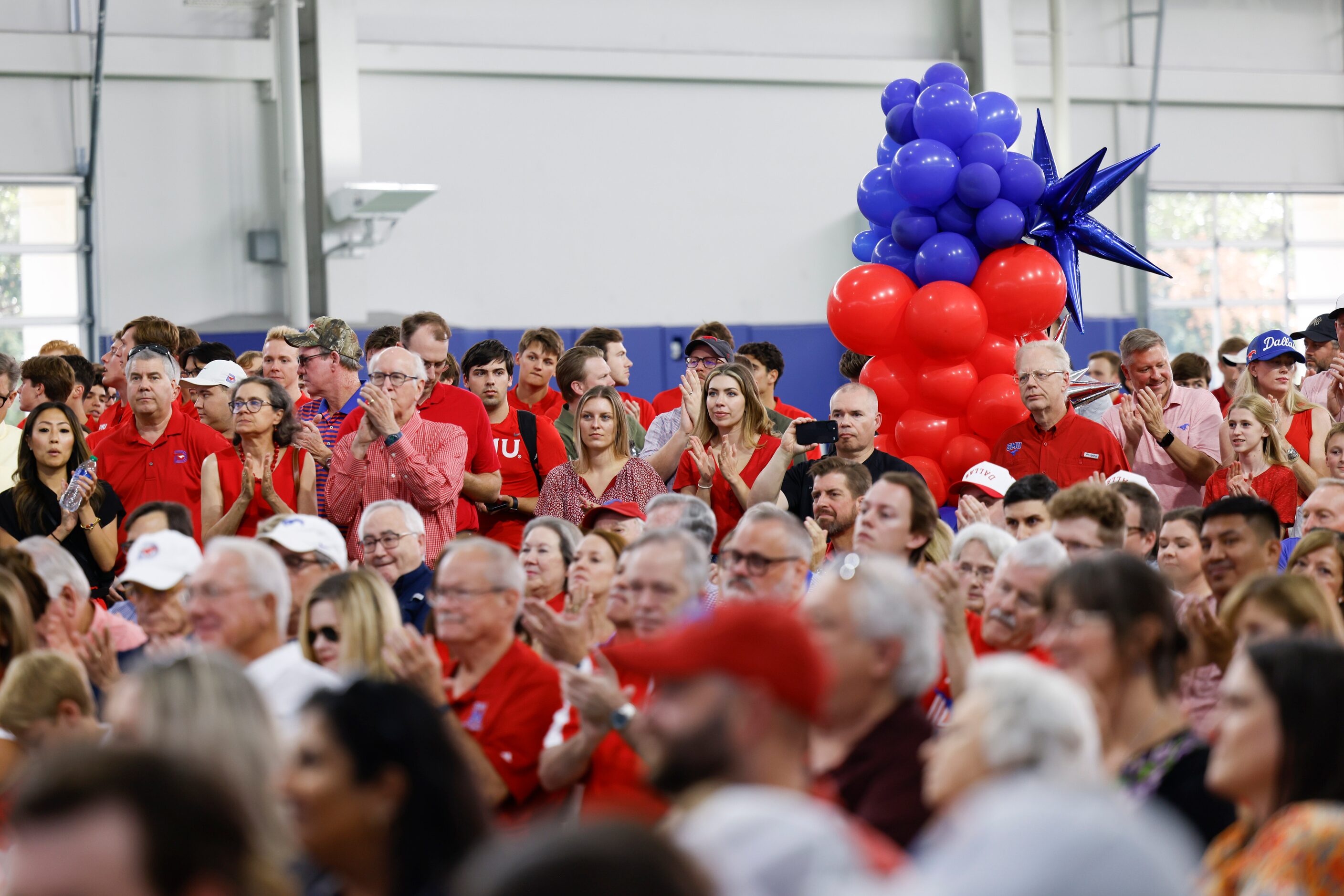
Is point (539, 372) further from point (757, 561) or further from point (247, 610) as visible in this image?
point (247, 610)

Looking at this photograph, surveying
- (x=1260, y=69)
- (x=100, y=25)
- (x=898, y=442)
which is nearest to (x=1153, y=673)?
(x=898, y=442)

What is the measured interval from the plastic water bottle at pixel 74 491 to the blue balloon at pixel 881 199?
3506 millimetres

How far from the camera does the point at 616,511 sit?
17.3ft

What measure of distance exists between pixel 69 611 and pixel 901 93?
14.4 ft

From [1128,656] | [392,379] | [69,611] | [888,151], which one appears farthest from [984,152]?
[69,611]

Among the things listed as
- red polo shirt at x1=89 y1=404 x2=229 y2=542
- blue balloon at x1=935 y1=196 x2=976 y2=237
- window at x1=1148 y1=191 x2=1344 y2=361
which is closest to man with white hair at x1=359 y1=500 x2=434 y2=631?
red polo shirt at x1=89 y1=404 x2=229 y2=542

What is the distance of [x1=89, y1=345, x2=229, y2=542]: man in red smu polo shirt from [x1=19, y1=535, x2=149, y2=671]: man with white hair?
133 centimetres

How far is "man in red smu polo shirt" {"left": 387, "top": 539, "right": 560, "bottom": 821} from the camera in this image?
3.33 m

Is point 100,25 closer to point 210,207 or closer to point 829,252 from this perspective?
point 210,207

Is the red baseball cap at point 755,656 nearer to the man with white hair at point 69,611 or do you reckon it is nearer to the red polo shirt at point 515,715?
the red polo shirt at point 515,715

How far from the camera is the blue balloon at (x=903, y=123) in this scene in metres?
6.83

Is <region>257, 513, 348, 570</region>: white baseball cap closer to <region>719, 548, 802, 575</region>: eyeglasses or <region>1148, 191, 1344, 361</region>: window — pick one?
<region>719, 548, 802, 575</region>: eyeglasses

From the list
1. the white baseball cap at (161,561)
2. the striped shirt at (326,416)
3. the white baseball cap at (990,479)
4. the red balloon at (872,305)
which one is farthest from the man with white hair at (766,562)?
the red balloon at (872,305)

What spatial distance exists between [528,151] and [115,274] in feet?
10.9
